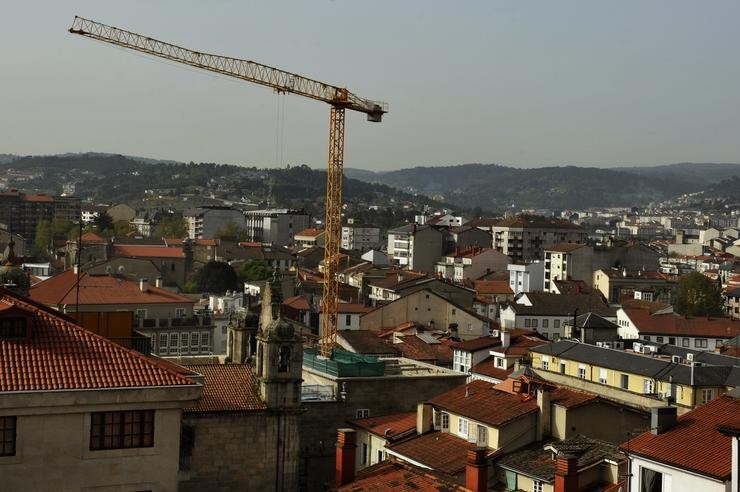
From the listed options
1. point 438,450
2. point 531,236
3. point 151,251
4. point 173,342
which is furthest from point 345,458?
point 531,236

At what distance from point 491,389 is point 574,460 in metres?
9.30

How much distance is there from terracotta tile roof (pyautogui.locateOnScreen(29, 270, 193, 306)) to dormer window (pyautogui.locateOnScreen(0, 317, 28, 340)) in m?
47.8

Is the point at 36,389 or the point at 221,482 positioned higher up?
the point at 36,389

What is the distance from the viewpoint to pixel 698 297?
131375mm

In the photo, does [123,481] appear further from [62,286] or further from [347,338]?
[62,286]

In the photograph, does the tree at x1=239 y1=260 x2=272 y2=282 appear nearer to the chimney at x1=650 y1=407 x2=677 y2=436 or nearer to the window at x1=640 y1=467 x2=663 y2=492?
the chimney at x1=650 y1=407 x2=677 y2=436

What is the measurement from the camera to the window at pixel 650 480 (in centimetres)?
2150

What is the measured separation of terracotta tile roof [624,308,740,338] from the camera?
3460 inches

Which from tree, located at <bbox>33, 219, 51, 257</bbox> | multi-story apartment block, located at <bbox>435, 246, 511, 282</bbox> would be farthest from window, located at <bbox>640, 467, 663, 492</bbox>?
tree, located at <bbox>33, 219, 51, 257</bbox>

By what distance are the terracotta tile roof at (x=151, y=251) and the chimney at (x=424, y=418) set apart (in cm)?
10167

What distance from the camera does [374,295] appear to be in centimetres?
11819

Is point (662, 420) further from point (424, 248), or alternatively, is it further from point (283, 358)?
point (424, 248)

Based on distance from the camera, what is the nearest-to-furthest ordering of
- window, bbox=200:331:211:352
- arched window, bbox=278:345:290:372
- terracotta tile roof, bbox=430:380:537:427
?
arched window, bbox=278:345:290:372 < terracotta tile roof, bbox=430:380:537:427 < window, bbox=200:331:211:352

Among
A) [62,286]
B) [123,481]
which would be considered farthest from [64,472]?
[62,286]
